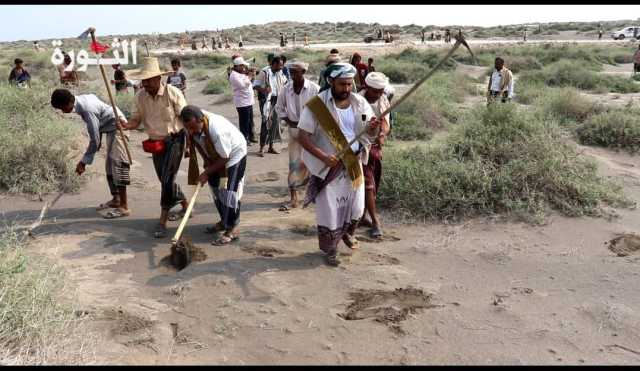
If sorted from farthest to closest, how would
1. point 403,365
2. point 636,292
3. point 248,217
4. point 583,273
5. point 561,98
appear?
point 561,98 → point 248,217 → point 583,273 → point 636,292 → point 403,365

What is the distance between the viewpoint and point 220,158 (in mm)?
4684

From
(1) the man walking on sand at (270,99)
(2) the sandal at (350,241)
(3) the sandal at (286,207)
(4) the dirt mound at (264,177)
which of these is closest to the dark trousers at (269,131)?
(1) the man walking on sand at (270,99)

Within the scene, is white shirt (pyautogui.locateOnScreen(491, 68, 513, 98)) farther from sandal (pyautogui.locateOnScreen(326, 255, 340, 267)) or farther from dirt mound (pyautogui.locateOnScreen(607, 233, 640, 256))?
sandal (pyautogui.locateOnScreen(326, 255, 340, 267))

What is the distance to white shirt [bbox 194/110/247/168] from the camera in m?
4.51

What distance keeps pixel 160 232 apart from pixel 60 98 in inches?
64.4

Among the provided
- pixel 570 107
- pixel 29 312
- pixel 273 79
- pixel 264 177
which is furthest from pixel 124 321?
pixel 570 107

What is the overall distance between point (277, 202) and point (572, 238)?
3.38 metres

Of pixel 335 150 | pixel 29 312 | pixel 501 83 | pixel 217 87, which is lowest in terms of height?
pixel 29 312

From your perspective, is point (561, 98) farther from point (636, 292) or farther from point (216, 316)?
point (216, 316)

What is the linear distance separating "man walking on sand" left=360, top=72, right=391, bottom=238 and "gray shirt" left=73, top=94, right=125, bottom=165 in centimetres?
276

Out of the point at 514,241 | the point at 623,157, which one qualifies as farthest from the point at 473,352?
the point at 623,157

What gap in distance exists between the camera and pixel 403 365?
310 centimetres

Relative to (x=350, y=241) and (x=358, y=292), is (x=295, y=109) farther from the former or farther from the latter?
(x=358, y=292)

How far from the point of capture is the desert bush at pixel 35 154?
6418mm
